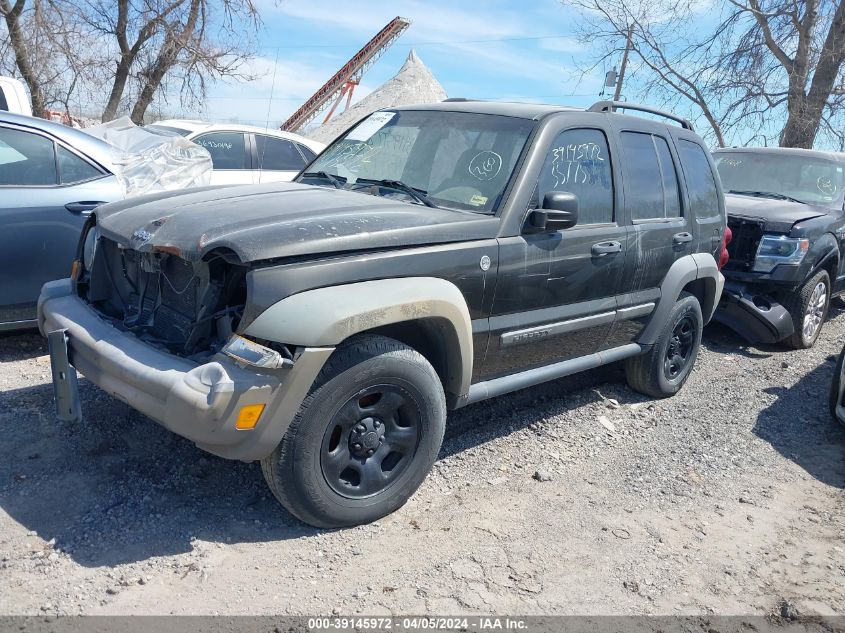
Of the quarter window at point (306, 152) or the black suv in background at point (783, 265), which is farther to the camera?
the quarter window at point (306, 152)

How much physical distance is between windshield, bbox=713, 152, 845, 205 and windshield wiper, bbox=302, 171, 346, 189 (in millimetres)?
5480

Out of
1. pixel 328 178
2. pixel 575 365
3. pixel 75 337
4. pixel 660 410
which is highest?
pixel 328 178

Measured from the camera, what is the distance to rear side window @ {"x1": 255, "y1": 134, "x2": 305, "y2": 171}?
9445 mm

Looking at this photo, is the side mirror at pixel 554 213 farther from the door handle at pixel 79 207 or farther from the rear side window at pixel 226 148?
the rear side window at pixel 226 148

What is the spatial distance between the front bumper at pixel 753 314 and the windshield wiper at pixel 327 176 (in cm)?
429

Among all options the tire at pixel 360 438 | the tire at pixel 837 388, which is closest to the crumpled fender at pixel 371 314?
the tire at pixel 360 438

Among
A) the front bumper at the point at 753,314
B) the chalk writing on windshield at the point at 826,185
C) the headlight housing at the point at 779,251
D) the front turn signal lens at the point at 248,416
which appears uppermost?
the chalk writing on windshield at the point at 826,185

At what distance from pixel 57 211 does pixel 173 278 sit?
6.99 ft

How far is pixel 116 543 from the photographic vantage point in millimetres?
3109

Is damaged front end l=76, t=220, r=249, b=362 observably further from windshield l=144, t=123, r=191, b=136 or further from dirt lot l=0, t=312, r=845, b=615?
windshield l=144, t=123, r=191, b=136

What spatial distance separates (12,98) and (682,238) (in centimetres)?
662

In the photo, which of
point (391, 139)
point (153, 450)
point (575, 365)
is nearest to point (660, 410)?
point (575, 365)

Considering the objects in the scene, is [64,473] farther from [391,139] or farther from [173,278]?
[391,139]

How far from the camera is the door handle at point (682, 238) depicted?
4.96 metres
